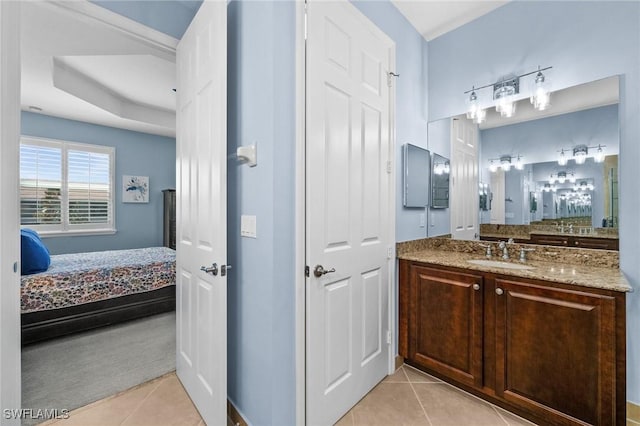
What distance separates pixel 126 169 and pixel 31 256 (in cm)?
Result: 268

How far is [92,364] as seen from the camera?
2.21 metres

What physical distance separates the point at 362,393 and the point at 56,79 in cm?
433

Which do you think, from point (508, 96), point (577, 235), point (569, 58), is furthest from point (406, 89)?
point (577, 235)

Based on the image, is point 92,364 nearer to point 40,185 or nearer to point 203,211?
point 203,211

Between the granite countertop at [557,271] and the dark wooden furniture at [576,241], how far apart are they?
13 centimetres

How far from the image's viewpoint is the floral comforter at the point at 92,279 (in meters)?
2.53

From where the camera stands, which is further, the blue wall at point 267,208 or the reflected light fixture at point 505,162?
the reflected light fixture at point 505,162

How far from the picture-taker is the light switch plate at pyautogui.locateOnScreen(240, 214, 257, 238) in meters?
1.44

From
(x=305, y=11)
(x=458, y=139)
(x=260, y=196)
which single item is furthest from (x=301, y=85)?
(x=458, y=139)

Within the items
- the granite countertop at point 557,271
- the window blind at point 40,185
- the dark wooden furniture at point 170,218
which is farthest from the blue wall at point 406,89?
the window blind at point 40,185

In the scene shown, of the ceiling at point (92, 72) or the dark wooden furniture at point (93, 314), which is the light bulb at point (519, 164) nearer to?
the ceiling at point (92, 72)

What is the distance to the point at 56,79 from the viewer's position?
3199mm

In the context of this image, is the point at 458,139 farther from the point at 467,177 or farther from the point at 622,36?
the point at 622,36

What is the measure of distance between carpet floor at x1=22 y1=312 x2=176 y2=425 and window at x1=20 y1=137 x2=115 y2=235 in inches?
103
